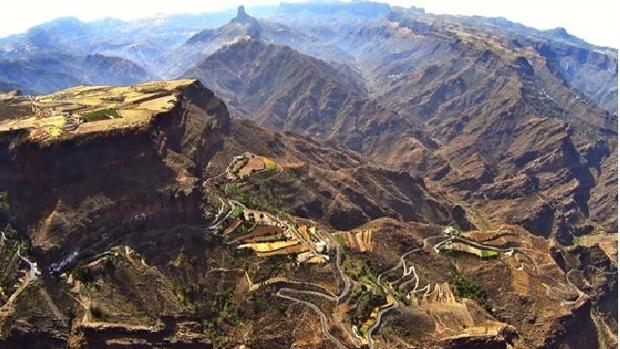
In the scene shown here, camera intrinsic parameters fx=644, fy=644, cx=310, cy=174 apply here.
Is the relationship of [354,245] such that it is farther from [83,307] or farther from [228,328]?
[83,307]

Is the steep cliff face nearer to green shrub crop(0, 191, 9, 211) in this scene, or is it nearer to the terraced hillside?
the terraced hillside

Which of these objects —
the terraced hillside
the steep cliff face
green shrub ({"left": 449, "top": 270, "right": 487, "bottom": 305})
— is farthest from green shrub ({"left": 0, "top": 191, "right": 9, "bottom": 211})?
green shrub ({"left": 449, "top": 270, "right": 487, "bottom": 305})

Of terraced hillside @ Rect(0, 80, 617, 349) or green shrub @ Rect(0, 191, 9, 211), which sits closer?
terraced hillside @ Rect(0, 80, 617, 349)

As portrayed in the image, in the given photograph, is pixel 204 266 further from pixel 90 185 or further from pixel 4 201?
pixel 4 201

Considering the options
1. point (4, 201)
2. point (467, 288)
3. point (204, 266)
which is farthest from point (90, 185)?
point (467, 288)

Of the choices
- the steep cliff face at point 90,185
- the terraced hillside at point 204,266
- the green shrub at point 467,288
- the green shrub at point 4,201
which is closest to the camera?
the terraced hillside at point 204,266

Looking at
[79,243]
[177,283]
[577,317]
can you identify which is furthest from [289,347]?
[577,317]

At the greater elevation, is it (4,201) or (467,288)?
(4,201)

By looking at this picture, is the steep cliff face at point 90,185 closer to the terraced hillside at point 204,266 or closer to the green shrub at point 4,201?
the terraced hillside at point 204,266

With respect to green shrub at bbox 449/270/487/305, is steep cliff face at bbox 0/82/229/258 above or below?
above

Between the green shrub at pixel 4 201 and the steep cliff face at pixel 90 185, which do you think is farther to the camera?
the green shrub at pixel 4 201

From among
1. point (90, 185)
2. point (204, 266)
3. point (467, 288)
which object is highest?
point (90, 185)

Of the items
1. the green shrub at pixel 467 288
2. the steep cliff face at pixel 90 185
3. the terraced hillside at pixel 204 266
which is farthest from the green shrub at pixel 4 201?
the green shrub at pixel 467 288
